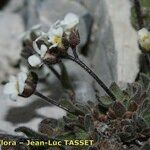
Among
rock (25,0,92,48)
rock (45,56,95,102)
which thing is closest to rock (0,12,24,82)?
rock (25,0,92,48)

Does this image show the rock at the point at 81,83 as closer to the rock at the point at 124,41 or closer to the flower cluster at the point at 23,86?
the rock at the point at 124,41

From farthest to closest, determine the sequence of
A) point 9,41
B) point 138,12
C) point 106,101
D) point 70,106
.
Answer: point 9,41 → point 138,12 → point 70,106 → point 106,101

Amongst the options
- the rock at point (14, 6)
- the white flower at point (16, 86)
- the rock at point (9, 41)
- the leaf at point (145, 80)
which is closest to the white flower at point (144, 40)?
the leaf at point (145, 80)

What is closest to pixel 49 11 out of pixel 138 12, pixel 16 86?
pixel 138 12

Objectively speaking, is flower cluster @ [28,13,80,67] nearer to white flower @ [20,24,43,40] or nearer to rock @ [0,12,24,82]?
white flower @ [20,24,43,40]

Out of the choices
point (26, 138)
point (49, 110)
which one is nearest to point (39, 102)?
point (49, 110)

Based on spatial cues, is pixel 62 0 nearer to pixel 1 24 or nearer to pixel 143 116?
pixel 1 24

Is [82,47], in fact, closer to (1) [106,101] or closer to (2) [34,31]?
(2) [34,31]
